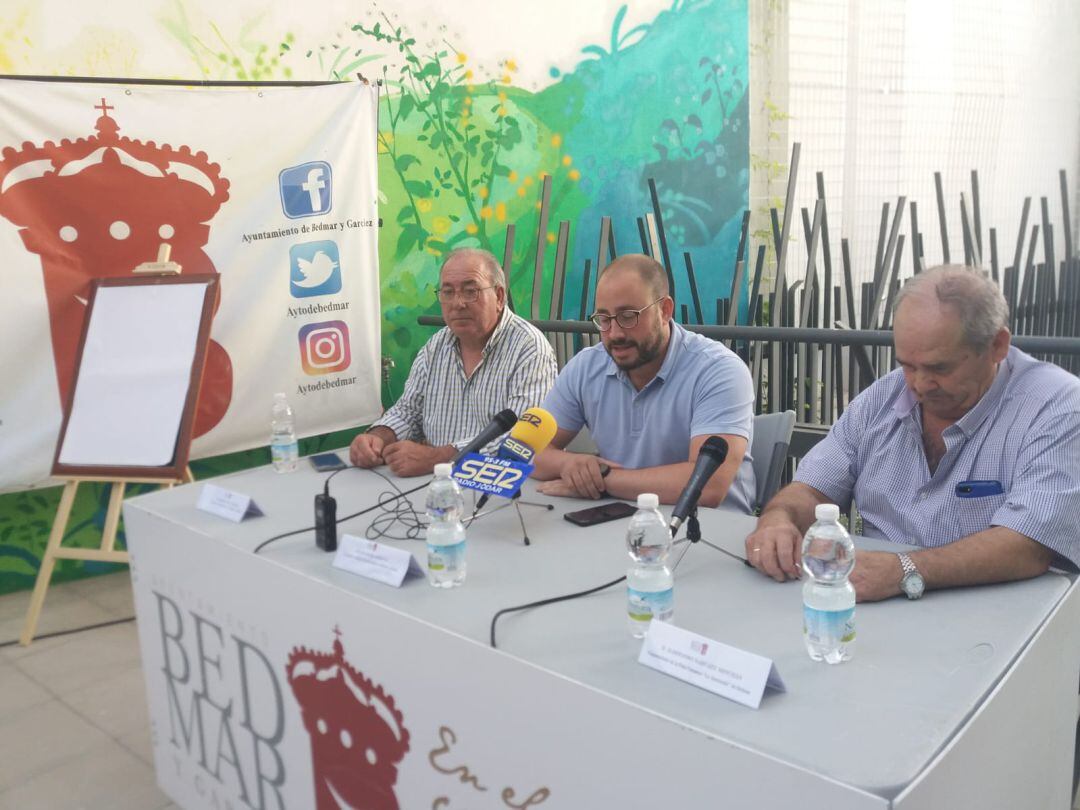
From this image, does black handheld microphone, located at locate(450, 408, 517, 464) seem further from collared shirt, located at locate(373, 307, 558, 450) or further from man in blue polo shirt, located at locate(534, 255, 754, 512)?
collared shirt, located at locate(373, 307, 558, 450)

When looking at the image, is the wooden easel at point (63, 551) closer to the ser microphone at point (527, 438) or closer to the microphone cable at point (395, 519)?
the microphone cable at point (395, 519)

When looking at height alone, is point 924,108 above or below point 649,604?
above

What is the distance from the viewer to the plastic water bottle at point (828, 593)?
1.17 meters

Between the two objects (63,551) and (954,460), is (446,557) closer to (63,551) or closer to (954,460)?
(954,460)

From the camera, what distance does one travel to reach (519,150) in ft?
14.9

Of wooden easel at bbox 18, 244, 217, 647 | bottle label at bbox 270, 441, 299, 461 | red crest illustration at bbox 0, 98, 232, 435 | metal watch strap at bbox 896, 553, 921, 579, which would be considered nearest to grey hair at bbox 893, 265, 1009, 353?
metal watch strap at bbox 896, 553, 921, 579

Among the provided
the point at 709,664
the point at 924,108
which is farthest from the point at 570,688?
the point at 924,108

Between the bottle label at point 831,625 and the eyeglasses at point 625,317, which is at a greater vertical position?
the eyeglasses at point 625,317

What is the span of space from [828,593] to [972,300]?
634mm

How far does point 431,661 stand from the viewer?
1.38 m

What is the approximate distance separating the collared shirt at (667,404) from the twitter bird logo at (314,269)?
1.79 metres

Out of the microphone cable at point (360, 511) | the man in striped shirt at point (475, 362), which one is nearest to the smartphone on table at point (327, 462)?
the microphone cable at point (360, 511)

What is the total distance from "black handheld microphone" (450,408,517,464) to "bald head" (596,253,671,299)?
469 millimetres

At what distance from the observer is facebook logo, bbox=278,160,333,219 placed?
12.3ft
